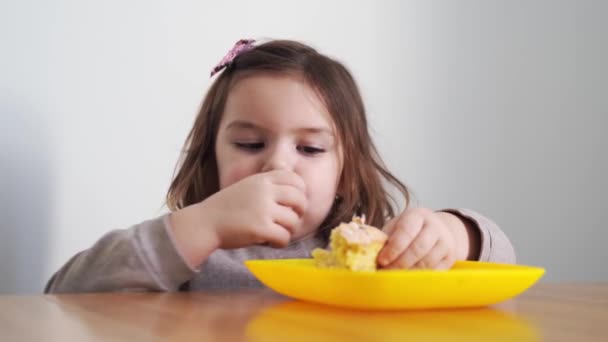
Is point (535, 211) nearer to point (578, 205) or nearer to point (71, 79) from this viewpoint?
point (578, 205)

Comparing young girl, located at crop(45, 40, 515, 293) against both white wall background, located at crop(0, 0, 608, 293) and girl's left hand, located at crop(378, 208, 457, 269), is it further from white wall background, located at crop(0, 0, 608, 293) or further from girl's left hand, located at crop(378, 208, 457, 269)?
white wall background, located at crop(0, 0, 608, 293)

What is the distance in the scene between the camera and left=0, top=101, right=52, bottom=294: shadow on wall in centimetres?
106

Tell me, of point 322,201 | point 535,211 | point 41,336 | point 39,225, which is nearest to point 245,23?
point 322,201

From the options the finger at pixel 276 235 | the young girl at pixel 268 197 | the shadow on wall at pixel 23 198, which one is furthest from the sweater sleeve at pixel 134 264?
the shadow on wall at pixel 23 198

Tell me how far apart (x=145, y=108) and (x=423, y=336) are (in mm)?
919

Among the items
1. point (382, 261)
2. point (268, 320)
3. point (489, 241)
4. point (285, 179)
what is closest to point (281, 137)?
point (285, 179)

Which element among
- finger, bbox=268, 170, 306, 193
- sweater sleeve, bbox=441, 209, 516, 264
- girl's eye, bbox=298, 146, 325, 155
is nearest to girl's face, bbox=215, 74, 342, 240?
girl's eye, bbox=298, 146, 325, 155

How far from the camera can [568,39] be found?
5.28 ft

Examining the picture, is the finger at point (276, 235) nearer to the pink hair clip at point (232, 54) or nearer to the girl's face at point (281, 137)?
the girl's face at point (281, 137)

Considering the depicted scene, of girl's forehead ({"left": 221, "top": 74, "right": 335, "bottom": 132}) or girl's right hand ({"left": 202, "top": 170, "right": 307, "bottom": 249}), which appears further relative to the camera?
girl's forehead ({"left": 221, "top": 74, "right": 335, "bottom": 132})

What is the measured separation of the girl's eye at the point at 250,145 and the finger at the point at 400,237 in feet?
1.37

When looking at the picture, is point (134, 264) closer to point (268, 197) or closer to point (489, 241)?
point (268, 197)

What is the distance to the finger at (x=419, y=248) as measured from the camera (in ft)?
2.04

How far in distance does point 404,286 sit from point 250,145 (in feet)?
2.05
